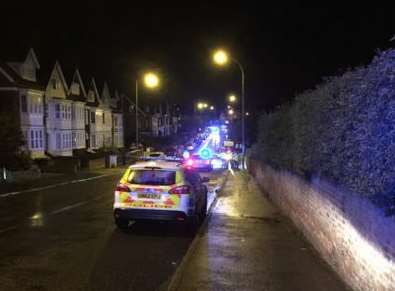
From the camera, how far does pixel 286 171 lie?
14.6m

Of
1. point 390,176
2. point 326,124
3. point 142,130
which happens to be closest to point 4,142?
point 326,124

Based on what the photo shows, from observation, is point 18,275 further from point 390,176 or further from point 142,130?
point 142,130

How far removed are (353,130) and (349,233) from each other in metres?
1.34

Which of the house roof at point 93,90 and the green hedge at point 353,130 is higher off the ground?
the house roof at point 93,90

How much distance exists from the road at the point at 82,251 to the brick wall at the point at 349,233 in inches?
97.8

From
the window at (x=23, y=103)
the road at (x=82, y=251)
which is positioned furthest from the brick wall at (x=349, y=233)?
the window at (x=23, y=103)

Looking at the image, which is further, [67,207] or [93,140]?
[93,140]

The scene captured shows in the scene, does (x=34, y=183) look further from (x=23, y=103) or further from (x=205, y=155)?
(x=205, y=155)

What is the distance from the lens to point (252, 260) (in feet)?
29.7

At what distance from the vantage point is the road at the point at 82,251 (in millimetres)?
7945

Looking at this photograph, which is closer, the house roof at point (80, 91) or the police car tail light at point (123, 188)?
the police car tail light at point (123, 188)

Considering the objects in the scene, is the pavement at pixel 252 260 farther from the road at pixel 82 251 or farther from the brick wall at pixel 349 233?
the road at pixel 82 251

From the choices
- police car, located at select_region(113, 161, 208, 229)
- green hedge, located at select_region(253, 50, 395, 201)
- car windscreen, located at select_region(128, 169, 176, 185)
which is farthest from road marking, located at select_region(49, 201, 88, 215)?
green hedge, located at select_region(253, 50, 395, 201)

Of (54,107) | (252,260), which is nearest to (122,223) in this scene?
(252,260)
